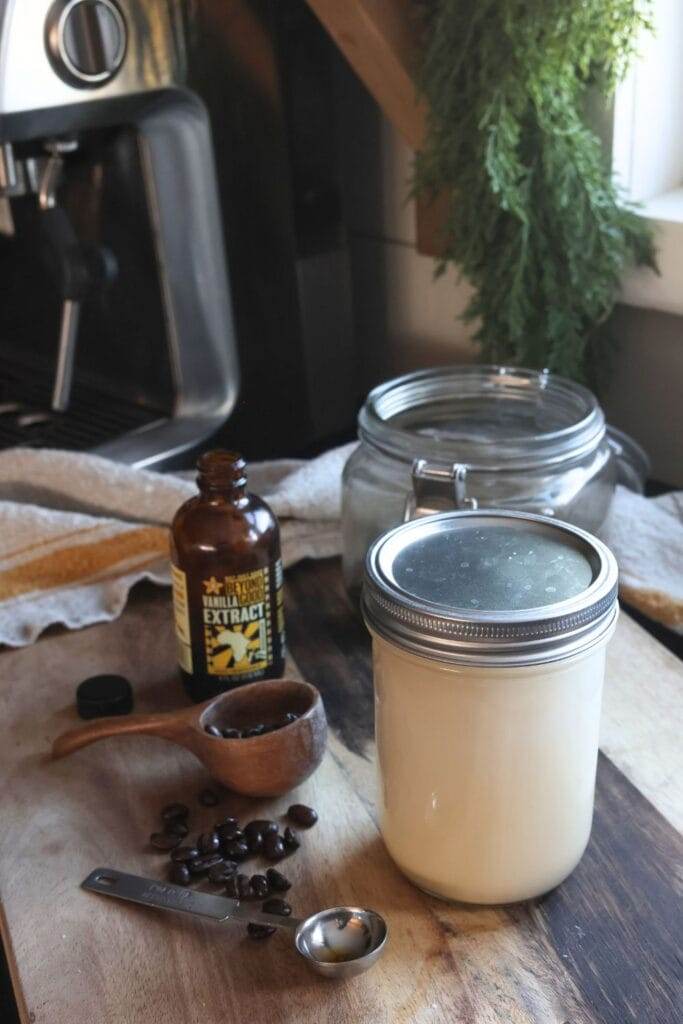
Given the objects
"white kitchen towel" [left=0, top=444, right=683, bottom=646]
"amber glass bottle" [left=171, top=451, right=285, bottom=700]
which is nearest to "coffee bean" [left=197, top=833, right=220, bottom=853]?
"amber glass bottle" [left=171, top=451, right=285, bottom=700]

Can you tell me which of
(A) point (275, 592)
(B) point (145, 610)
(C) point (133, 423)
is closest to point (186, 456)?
(C) point (133, 423)

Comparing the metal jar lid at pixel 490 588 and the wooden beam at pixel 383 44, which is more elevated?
the wooden beam at pixel 383 44

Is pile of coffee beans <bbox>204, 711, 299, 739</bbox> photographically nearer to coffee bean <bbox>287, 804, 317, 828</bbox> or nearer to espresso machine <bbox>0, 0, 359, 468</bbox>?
coffee bean <bbox>287, 804, 317, 828</bbox>

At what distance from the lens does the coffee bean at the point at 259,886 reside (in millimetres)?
562

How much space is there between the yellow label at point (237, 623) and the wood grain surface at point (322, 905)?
5 cm

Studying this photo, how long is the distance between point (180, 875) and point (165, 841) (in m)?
0.03

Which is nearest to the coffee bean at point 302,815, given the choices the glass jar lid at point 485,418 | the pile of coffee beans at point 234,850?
the pile of coffee beans at point 234,850

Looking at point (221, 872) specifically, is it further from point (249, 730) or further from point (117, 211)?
point (117, 211)

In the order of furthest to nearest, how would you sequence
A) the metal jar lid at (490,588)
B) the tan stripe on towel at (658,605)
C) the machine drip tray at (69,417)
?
the machine drip tray at (69,417)
the tan stripe on towel at (658,605)
the metal jar lid at (490,588)

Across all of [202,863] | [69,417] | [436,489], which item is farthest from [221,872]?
[69,417]

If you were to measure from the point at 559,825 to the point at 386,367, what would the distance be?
830mm

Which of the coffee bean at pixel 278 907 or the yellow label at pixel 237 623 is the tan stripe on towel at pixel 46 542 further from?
the coffee bean at pixel 278 907

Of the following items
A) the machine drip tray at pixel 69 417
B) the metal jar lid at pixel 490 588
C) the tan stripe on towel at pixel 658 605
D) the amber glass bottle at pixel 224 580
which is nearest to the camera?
the metal jar lid at pixel 490 588

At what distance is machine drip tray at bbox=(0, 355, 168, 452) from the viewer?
3.40 ft
